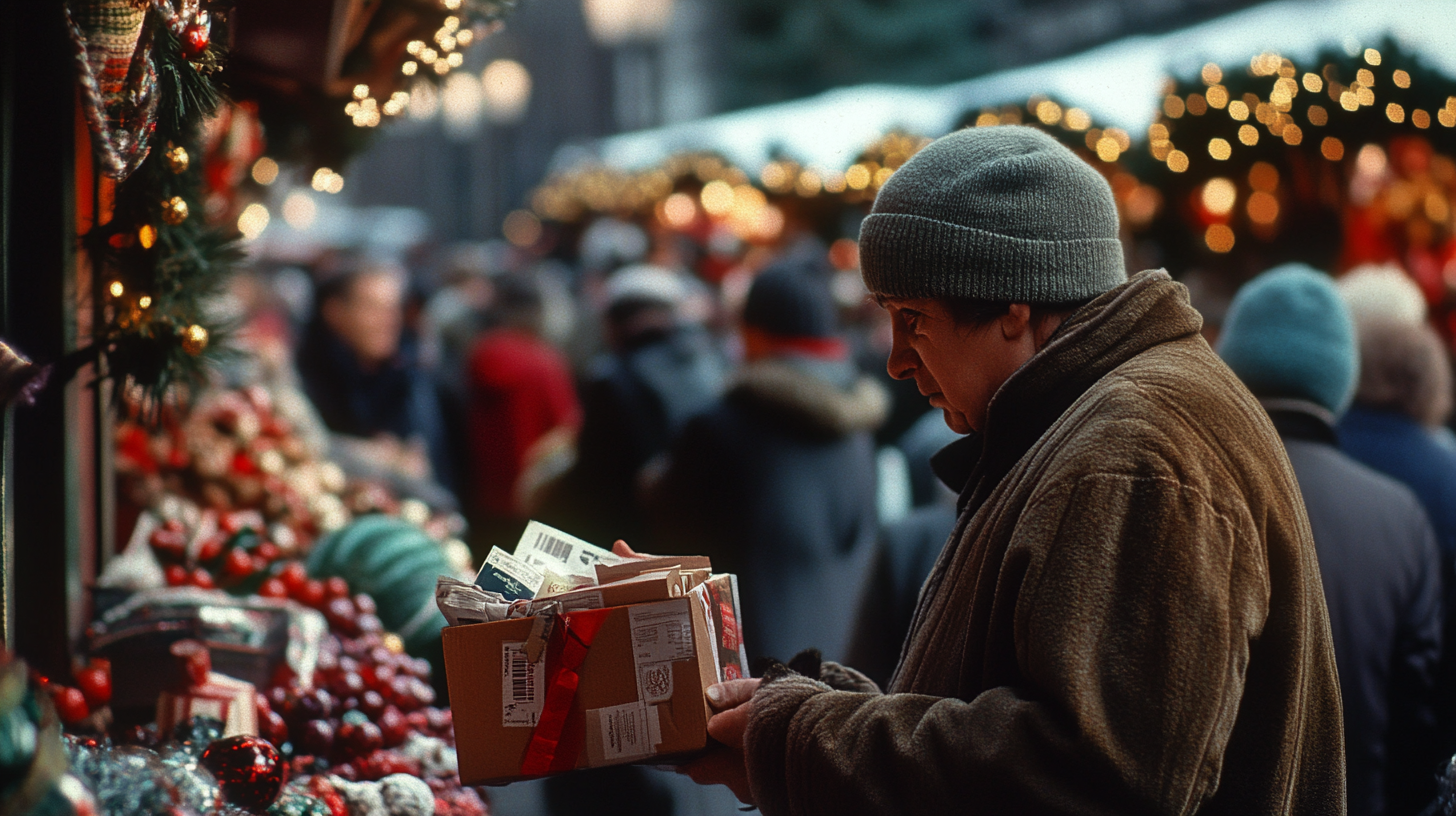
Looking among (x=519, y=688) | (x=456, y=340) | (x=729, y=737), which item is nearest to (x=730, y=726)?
(x=729, y=737)

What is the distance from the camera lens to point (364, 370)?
580 cm

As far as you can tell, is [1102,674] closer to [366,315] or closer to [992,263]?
[992,263]

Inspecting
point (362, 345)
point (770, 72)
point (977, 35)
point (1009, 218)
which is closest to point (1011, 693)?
point (1009, 218)

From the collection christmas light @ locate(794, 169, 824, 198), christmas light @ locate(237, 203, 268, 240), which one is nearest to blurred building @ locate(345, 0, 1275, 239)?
christmas light @ locate(794, 169, 824, 198)

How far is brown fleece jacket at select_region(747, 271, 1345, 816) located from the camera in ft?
4.29

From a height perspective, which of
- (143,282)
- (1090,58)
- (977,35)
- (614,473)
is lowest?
(614,473)

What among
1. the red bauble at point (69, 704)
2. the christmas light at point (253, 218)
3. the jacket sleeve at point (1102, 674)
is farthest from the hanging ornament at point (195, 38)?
the christmas light at point (253, 218)

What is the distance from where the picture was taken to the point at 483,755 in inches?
65.5

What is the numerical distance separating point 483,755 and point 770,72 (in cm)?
2753

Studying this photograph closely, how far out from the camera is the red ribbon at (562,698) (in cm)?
161

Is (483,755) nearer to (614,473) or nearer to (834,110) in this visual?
(614,473)

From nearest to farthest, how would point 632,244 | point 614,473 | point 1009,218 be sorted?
1. point 1009,218
2. point 614,473
3. point 632,244

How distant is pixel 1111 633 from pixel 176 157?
1.72 m

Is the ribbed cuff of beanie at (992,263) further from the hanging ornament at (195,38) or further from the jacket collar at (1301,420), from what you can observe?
the jacket collar at (1301,420)
